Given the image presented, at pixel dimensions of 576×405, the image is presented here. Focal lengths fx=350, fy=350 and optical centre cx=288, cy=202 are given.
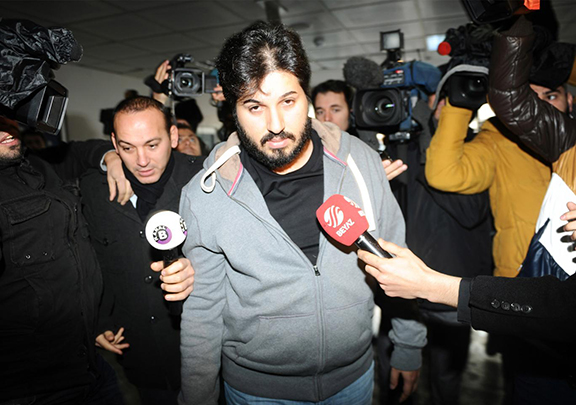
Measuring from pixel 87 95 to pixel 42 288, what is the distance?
7.33 metres

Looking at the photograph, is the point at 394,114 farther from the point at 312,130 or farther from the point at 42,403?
the point at 42,403

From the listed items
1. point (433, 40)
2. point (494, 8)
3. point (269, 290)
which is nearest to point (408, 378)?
point (269, 290)

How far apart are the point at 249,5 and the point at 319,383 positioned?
4509 millimetres

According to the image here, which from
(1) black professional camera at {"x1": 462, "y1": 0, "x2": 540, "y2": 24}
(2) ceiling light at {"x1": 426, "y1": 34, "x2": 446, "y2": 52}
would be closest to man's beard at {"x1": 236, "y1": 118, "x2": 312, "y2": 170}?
(1) black professional camera at {"x1": 462, "y1": 0, "x2": 540, "y2": 24}

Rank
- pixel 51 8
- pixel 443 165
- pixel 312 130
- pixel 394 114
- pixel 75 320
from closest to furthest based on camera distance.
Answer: pixel 312 130, pixel 75 320, pixel 443 165, pixel 394 114, pixel 51 8

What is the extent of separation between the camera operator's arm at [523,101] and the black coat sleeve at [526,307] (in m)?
0.63

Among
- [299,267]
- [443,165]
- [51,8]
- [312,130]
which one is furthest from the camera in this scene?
[51,8]

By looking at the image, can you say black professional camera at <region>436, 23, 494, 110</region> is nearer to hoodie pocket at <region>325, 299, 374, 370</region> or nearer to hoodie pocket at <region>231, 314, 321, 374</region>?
hoodie pocket at <region>325, 299, 374, 370</region>

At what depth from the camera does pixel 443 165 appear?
1703mm

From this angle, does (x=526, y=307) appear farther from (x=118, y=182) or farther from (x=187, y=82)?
(x=187, y=82)

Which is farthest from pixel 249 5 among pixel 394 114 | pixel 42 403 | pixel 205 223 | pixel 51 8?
pixel 42 403

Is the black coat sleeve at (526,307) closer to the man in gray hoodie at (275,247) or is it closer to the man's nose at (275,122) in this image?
the man in gray hoodie at (275,247)

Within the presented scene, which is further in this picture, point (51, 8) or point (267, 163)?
point (51, 8)

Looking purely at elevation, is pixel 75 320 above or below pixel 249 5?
below
